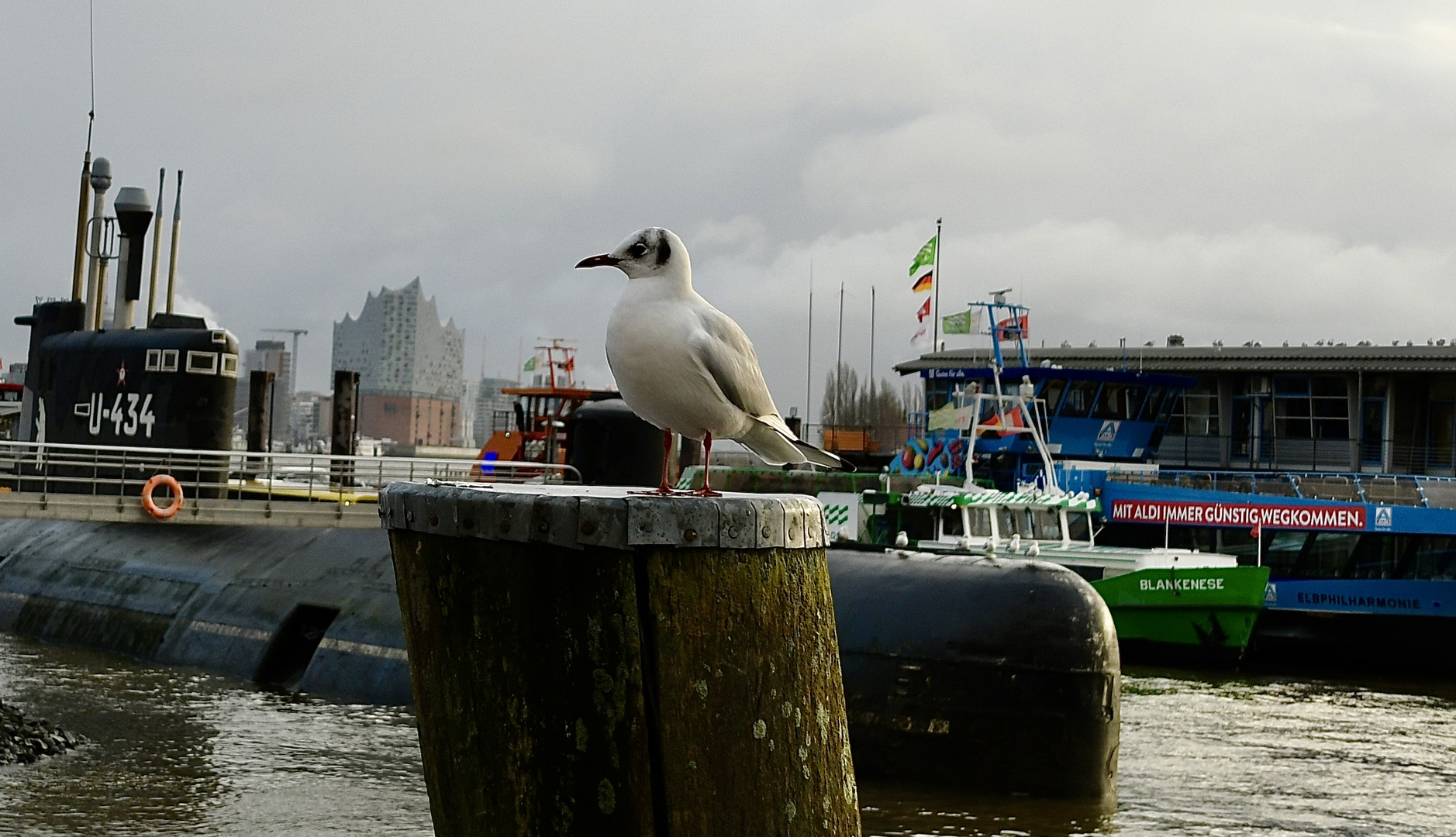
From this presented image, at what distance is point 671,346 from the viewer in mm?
4004

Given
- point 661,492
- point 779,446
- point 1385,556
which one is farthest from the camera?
point 1385,556

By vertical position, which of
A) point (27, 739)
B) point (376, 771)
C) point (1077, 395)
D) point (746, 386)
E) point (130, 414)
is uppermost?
point (1077, 395)

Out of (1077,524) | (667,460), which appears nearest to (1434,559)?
(1077,524)

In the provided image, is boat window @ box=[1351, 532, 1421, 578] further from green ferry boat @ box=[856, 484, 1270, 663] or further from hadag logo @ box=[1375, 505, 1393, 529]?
green ferry boat @ box=[856, 484, 1270, 663]

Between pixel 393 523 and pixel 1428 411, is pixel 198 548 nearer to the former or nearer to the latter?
pixel 393 523

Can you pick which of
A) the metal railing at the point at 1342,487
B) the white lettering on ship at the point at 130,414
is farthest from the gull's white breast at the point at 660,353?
the metal railing at the point at 1342,487

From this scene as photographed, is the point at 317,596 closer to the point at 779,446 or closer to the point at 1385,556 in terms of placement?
the point at 779,446

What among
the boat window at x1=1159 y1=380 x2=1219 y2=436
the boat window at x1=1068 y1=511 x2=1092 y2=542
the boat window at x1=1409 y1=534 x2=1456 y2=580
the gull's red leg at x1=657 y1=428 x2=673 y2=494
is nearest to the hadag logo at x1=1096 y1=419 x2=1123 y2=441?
the boat window at x1=1068 y1=511 x2=1092 y2=542

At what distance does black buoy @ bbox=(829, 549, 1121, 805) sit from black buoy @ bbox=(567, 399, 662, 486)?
280 inches

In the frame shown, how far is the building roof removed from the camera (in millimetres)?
34562

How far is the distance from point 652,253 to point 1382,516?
22820mm

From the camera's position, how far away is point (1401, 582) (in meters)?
23.4

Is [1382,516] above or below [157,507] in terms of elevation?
above

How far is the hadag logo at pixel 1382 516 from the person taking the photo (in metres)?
23.8
